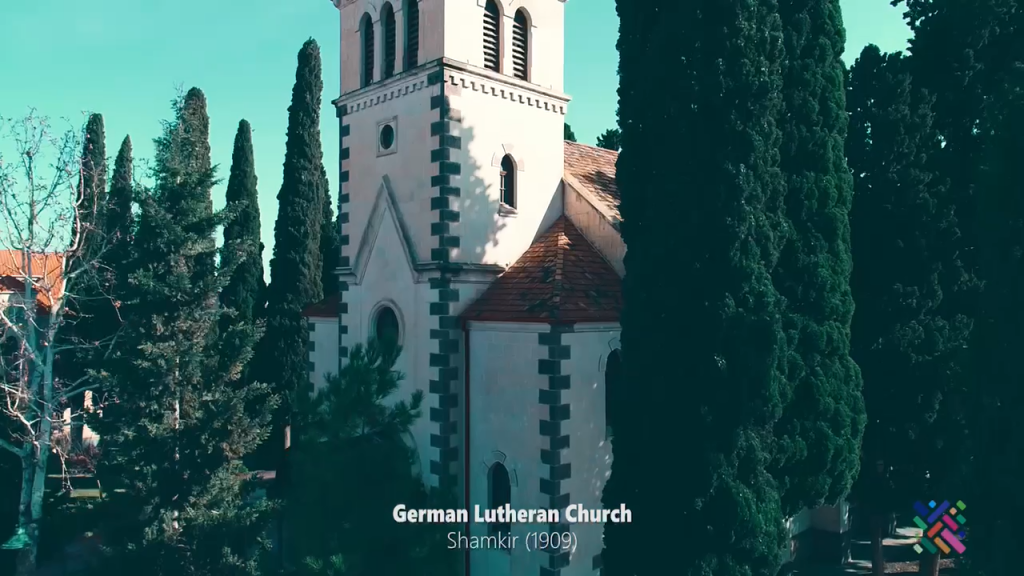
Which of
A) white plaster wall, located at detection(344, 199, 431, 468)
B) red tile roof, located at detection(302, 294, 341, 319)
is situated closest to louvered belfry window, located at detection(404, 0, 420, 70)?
white plaster wall, located at detection(344, 199, 431, 468)

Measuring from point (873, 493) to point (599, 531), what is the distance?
22.6 feet

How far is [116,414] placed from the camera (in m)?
16.2

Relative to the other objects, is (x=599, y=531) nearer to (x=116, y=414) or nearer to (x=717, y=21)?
(x=717, y=21)

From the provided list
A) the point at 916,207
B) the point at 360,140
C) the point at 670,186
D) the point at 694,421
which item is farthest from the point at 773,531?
the point at 360,140

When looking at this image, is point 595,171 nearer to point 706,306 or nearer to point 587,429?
point 587,429

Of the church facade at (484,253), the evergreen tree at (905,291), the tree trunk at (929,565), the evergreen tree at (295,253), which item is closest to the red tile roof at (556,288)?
the church facade at (484,253)

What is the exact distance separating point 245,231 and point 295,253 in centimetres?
393

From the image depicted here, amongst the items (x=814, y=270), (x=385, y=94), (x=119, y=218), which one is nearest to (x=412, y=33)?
(x=385, y=94)

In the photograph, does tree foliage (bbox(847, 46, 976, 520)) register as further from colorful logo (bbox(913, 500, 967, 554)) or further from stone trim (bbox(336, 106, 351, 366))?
stone trim (bbox(336, 106, 351, 366))

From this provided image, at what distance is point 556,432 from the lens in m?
12.9

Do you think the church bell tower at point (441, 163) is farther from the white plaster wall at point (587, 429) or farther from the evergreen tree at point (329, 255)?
the evergreen tree at point (329, 255)

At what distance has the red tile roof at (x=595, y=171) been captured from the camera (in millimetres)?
17312

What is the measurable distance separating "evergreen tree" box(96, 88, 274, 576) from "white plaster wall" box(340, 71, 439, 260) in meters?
3.69

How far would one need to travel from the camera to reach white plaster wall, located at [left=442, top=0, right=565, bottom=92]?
14.9 metres
